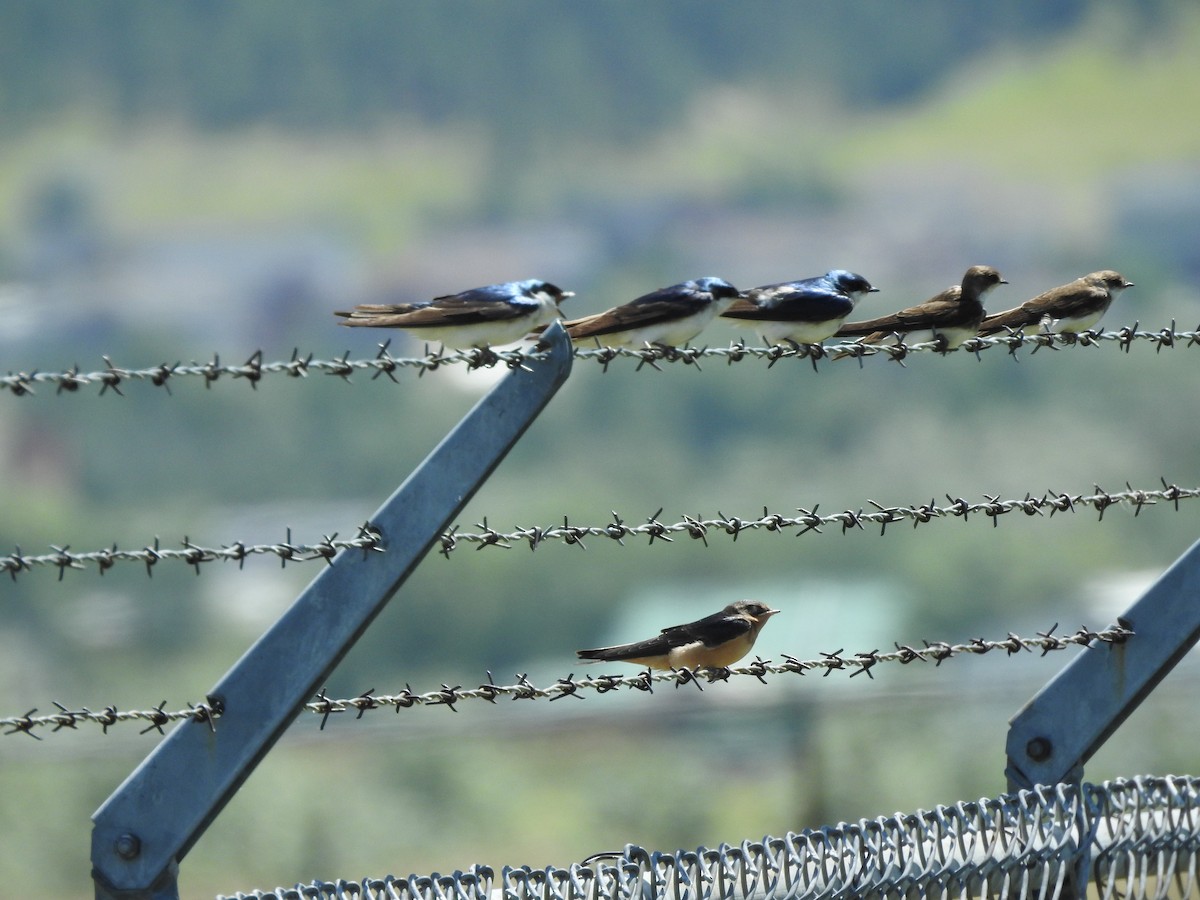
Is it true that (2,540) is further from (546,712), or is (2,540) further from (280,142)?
(546,712)

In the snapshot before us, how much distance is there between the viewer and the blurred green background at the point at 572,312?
55375 mm

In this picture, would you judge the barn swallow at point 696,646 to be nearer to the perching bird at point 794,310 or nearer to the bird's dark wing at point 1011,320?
the perching bird at point 794,310

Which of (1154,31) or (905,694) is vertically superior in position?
(1154,31)

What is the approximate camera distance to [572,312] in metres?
68.2

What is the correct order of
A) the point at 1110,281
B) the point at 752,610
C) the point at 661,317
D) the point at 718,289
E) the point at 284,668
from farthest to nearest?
the point at 1110,281 < the point at 752,610 < the point at 718,289 < the point at 661,317 < the point at 284,668

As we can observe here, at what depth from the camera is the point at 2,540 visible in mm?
60250

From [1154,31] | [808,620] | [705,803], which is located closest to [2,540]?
[808,620]

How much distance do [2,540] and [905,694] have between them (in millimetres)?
51437

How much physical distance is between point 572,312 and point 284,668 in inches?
2563

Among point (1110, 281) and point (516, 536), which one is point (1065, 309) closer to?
point (1110, 281)

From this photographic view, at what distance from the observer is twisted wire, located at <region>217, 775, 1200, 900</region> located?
370cm

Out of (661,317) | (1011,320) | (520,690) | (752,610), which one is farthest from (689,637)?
(1011,320)

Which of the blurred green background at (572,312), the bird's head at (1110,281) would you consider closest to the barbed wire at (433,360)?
the bird's head at (1110,281)

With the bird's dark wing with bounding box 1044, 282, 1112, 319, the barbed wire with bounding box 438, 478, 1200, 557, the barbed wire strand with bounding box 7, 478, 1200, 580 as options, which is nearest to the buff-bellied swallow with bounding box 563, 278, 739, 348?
the barbed wire with bounding box 438, 478, 1200, 557
